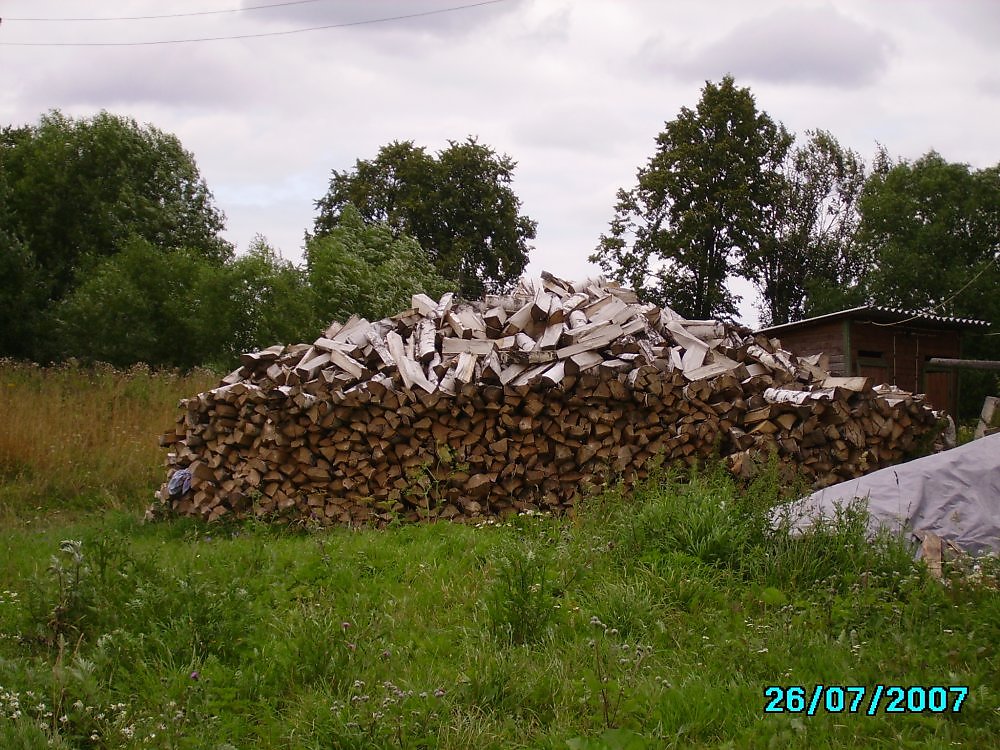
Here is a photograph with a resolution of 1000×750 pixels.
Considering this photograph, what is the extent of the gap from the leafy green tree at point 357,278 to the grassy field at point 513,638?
11.5 meters

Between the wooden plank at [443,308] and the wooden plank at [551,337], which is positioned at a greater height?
the wooden plank at [443,308]

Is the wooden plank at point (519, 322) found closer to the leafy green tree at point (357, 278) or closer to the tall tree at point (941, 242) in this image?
the leafy green tree at point (357, 278)

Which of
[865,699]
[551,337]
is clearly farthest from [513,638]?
[551,337]

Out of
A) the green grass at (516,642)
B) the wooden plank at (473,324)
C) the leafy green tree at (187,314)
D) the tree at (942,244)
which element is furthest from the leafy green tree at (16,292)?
the tree at (942,244)

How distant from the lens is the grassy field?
3143 mm

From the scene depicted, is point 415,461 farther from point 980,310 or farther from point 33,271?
point 980,310

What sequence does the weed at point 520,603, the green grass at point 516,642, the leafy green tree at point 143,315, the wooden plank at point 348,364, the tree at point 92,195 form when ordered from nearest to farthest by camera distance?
the green grass at point 516,642 < the weed at point 520,603 < the wooden plank at point 348,364 < the leafy green tree at point 143,315 < the tree at point 92,195

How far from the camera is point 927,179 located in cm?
2597

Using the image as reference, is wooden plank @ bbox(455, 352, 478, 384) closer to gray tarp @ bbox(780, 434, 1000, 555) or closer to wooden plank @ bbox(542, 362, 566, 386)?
wooden plank @ bbox(542, 362, 566, 386)

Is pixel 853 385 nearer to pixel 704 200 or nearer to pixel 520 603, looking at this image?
pixel 520 603

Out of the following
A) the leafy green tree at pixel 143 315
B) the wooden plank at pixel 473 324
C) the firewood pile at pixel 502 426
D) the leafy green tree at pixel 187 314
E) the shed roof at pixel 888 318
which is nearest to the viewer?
the firewood pile at pixel 502 426

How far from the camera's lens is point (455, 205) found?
29938 mm

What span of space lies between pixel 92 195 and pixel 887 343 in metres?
20.9

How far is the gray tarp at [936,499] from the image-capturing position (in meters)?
4.77
